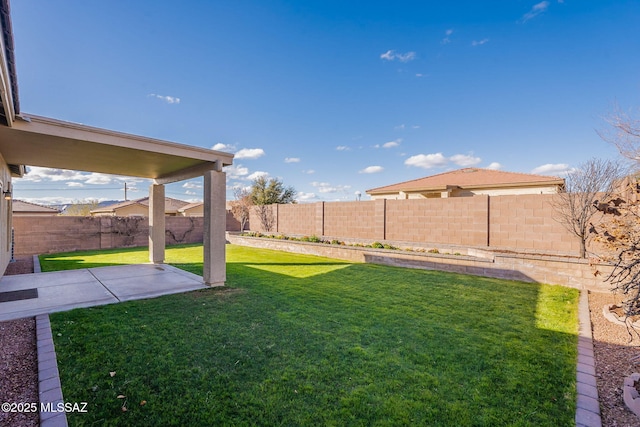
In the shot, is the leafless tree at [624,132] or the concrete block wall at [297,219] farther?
the concrete block wall at [297,219]

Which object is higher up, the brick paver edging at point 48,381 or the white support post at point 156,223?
the white support post at point 156,223

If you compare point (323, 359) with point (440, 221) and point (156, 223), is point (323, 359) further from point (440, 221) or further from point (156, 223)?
point (440, 221)

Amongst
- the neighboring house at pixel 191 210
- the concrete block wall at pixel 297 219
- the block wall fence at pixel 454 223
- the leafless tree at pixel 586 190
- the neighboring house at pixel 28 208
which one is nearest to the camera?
the leafless tree at pixel 586 190

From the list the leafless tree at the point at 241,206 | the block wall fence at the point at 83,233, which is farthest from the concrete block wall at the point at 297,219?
the block wall fence at the point at 83,233

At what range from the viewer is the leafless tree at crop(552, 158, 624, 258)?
7.90m

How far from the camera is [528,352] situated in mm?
3801

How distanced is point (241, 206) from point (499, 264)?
1827 cm

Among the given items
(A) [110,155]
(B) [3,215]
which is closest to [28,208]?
(B) [3,215]

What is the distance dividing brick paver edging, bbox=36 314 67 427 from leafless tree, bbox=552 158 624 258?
1083 cm

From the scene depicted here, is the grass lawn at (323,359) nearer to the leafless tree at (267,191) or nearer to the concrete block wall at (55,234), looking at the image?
the concrete block wall at (55,234)

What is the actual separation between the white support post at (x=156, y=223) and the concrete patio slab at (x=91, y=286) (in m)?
0.83

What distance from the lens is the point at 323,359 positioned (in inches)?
140

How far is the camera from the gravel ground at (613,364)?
260 cm

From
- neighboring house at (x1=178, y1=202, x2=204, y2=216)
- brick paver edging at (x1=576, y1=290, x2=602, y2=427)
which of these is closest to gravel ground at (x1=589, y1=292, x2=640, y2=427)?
brick paver edging at (x1=576, y1=290, x2=602, y2=427)
